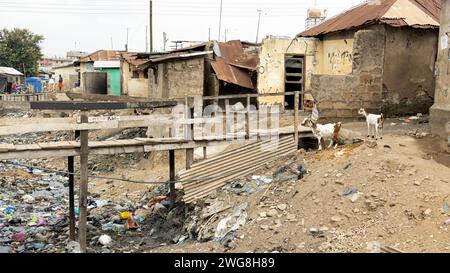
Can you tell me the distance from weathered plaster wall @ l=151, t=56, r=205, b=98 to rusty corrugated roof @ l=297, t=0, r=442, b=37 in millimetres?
3645

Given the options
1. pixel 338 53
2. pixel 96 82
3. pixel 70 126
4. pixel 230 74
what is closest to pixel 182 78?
pixel 230 74

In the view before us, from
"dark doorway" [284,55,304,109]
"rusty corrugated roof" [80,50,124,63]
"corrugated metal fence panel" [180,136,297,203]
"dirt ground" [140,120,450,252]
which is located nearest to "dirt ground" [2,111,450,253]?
"dirt ground" [140,120,450,252]

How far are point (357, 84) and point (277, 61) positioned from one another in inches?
188

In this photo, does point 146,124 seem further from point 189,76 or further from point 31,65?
point 31,65

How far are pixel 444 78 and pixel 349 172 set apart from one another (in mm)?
2504

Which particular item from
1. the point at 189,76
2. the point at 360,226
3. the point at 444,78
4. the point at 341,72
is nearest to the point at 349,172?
the point at 360,226

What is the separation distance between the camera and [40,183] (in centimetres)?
1423

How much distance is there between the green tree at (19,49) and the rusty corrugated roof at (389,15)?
37315 mm

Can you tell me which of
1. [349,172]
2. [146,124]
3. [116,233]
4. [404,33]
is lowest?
[116,233]

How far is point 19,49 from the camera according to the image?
151ft

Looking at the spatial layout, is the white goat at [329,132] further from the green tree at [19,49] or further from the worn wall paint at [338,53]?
the green tree at [19,49]

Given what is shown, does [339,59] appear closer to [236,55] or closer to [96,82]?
[236,55]
